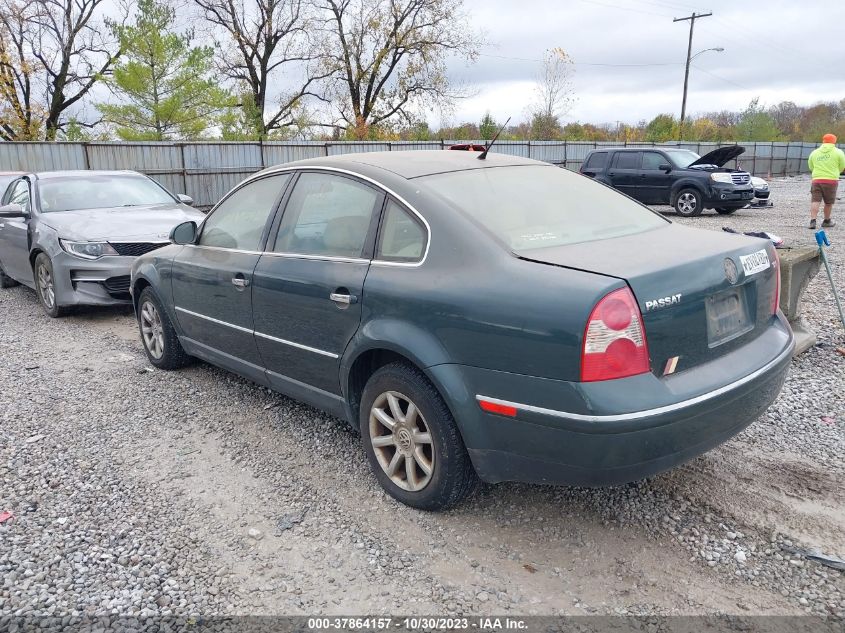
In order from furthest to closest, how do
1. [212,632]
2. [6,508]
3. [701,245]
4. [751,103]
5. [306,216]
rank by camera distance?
[751,103] → [306,216] → [6,508] → [701,245] → [212,632]

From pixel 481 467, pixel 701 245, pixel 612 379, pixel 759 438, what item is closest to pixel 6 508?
pixel 481 467

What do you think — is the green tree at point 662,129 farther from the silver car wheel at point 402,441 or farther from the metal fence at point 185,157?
the silver car wheel at point 402,441

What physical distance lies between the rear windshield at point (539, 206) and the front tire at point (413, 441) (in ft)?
2.59

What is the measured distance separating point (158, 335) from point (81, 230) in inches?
99.9

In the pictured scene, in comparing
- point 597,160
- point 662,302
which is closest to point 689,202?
point 597,160

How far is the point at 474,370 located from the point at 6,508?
247 centimetres

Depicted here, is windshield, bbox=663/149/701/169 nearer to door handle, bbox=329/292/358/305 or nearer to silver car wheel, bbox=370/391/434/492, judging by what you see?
door handle, bbox=329/292/358/305

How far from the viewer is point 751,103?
49.4 metres

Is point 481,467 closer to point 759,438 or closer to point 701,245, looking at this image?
point 701,245

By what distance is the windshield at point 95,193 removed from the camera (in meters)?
7.88

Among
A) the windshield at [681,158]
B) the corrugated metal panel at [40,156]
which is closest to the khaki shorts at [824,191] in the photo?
the windshield at [681,158]

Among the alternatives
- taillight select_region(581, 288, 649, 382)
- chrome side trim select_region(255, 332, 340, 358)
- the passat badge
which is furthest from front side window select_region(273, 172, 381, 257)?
the passat badge

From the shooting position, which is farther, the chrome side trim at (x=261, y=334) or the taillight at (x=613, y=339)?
the chrome side trim at (x=261, y=334)

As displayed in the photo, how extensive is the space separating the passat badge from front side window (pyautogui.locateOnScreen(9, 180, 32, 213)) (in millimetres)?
7615
